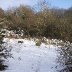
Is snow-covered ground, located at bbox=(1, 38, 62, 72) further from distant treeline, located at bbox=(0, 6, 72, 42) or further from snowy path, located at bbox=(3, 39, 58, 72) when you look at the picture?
distant treeline, located at bbox=(0, 6, 72, 42)

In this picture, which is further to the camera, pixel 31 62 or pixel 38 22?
pixel 38 22

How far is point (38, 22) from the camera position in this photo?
27047mm

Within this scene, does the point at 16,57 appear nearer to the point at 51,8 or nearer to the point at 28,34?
the point at 28,34

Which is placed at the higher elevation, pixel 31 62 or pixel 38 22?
pixel 38 22

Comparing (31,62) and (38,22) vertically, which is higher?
(38,22)

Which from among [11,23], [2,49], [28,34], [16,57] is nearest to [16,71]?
[2,49]

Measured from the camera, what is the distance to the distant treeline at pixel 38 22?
24750 mm

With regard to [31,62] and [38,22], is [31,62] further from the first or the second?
[38,22]

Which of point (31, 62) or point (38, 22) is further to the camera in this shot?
point (38, 22)

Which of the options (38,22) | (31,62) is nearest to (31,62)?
(31,62)

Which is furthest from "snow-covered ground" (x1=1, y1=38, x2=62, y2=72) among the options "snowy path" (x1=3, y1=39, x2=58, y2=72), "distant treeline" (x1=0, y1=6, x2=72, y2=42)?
"distant treeline" (x1=0, y1=6, x2=72, y2=42)

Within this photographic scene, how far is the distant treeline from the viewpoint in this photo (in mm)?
24750

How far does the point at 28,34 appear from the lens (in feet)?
80.1

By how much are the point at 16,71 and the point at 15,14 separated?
20657 millimetres
